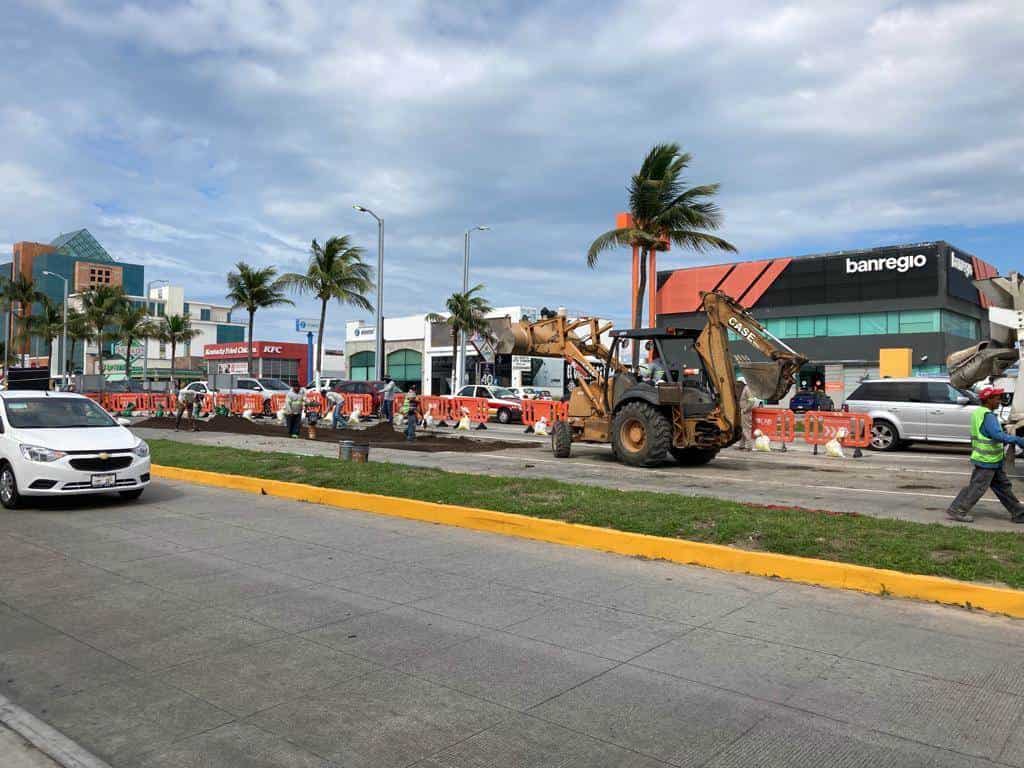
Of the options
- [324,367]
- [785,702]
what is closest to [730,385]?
[785,702]

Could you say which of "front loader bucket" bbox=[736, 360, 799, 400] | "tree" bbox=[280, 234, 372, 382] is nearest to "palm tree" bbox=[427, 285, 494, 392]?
"tree" bbox=[280, 234, 372, 382]

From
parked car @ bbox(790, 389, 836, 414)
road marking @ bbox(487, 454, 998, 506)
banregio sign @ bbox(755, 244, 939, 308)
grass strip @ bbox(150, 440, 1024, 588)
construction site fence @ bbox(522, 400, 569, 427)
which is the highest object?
banregio sign @ bbox(755, 244, 939, 308)

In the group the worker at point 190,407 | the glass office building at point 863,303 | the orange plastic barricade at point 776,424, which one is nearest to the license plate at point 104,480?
the orange plastic barricade at point 776,424

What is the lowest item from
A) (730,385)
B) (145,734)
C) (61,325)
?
(145,734)

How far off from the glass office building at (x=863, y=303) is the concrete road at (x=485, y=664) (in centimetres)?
4389

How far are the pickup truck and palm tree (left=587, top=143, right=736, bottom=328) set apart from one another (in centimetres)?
1474

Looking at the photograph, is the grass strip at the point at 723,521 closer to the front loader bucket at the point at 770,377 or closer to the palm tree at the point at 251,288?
the front loader bucket at the point at 770,377

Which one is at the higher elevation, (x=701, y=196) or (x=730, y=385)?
(x=701, y=196)

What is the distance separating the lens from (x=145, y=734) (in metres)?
4.08

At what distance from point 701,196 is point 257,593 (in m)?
23.7

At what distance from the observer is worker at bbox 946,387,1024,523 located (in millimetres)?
8891

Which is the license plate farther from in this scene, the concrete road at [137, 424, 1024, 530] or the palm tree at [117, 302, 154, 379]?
the palm tree at [117, 302, 154, 379]

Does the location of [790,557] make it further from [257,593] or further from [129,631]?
[129,631]

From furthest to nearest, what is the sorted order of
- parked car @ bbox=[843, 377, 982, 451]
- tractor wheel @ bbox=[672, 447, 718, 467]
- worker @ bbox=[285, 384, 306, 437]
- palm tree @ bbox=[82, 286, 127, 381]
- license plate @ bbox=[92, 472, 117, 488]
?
palm tree @ bbox=[82, 286, 127, 381]
worker @ bbox=[285, 384, 306, 437]
parked car @ bbox=[843, 377, 982, 451]
tractor wheel @ bbox=[672, 447, 718, 467]
license plate @ bbox=[92, 472, 117, 488]
